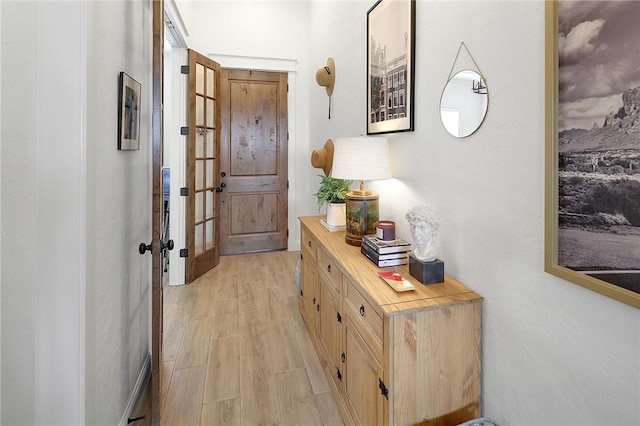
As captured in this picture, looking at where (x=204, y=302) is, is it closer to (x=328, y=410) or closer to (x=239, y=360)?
(x=239, y=360)

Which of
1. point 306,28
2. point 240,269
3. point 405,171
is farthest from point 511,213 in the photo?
point 306,28

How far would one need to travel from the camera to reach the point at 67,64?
1054mm

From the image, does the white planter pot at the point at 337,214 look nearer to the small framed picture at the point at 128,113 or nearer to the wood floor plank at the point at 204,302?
the small framed picture at the point at 128,113

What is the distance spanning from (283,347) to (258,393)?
1.55 ft

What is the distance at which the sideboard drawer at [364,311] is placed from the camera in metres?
1.24

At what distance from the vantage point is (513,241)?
1.16 meters

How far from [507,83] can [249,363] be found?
204 cm

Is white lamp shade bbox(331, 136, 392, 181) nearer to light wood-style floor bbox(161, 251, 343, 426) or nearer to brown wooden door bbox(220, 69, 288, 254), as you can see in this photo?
light wood-style floor bbox(161, 251, 343, 426)

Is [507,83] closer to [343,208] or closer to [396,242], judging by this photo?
[396,242]

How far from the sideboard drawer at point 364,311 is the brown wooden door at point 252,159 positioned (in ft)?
10.0

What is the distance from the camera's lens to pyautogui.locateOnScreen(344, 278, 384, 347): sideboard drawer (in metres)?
1.24

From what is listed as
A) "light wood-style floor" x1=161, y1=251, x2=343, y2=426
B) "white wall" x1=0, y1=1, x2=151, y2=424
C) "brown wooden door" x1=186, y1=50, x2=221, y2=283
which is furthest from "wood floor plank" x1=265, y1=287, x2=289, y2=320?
"white wall" x1=0, y1=1, x2=151, y2=424

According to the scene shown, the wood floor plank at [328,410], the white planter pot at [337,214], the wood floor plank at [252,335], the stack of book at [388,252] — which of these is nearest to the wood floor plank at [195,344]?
the wood floor plank at [252,335]

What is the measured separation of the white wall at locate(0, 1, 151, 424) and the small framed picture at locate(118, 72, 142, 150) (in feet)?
0.37
